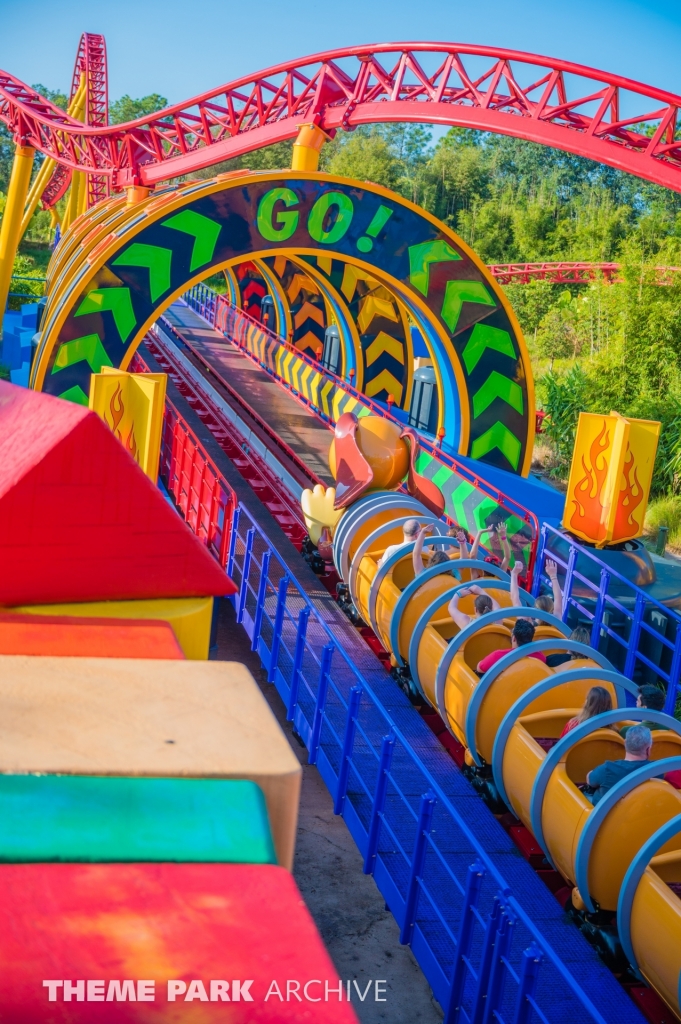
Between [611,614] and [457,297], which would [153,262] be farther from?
[611,614]

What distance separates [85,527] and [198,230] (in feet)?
25.9

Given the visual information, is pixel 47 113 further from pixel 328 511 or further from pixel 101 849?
pixel 101 849

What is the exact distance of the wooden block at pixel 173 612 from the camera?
3.74 meters

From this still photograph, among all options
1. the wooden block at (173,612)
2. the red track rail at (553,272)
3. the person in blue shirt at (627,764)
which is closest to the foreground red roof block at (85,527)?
the wooden block at (173,612)

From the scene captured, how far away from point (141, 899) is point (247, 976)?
0.79ft

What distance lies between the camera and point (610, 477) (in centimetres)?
933

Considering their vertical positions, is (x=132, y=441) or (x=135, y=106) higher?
(x=135, y=106)

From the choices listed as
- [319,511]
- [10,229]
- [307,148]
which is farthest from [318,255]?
[10,229]

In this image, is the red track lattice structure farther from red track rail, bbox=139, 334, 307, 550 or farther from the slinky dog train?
the slinky dog train

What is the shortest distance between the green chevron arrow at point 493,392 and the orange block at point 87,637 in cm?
960

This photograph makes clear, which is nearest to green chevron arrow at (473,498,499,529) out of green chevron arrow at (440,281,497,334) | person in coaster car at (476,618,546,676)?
green chevron arrow at (440,281,497,334)

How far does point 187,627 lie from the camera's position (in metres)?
3.85

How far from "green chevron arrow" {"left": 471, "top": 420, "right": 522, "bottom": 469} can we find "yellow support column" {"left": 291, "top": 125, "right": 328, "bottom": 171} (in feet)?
15.9

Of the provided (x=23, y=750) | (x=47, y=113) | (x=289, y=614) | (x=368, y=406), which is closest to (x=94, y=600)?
(x=23, y=750)
